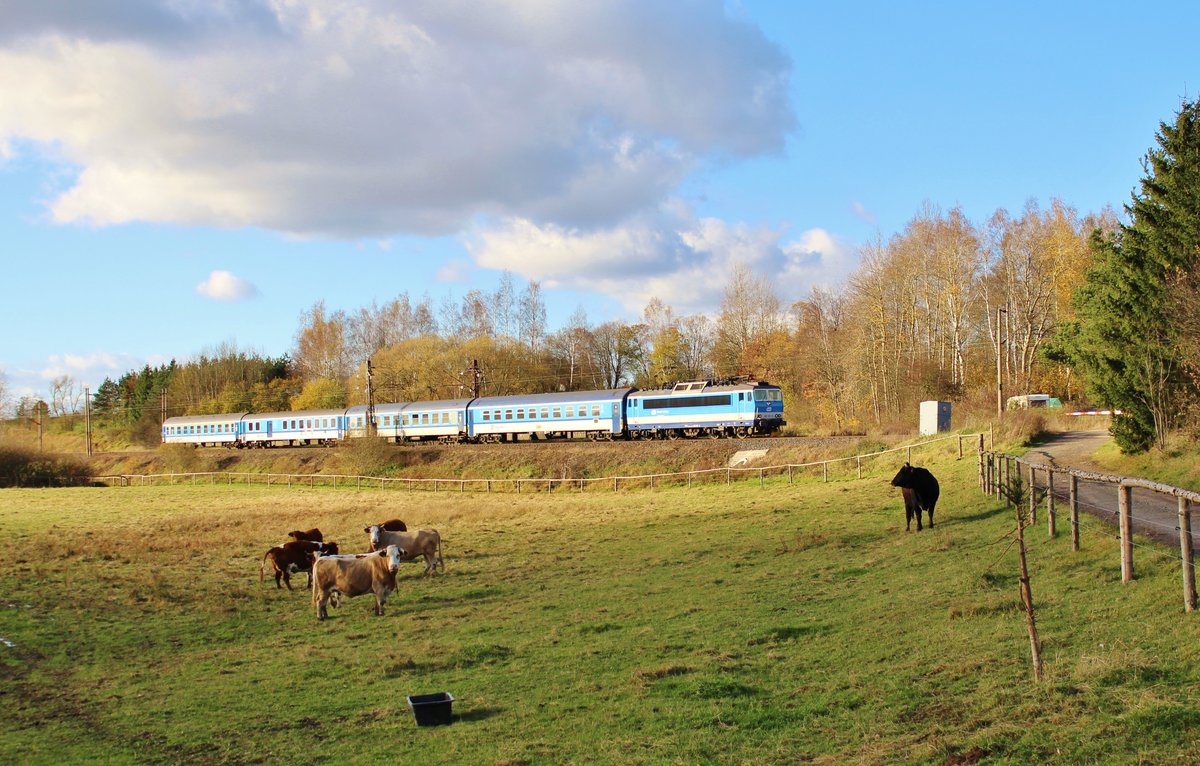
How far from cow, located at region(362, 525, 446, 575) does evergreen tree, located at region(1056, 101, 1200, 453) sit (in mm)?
19029

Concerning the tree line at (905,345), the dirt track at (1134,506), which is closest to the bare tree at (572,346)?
the tree line at (905,345)

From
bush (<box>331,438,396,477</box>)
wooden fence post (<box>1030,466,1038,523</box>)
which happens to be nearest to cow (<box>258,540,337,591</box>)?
wooden fence post (<box>1030,466,1038,523</box>)

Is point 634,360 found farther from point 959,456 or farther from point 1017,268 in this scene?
point 959,456

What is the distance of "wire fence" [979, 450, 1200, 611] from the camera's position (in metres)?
8.27

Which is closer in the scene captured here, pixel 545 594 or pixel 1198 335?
pixel 545 594

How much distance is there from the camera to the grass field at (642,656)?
6.90 metres

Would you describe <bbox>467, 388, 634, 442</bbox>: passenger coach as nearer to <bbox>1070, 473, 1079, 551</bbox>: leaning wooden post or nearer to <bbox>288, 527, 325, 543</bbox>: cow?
<bbox>288, 527, 325, 543</bbox>: cow

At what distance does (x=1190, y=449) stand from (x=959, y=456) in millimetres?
7209

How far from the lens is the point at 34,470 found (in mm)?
57125

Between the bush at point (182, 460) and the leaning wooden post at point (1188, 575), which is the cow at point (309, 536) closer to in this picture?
the leaning wooden post at point (1188, 575)

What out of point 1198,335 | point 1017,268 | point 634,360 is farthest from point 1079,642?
point 634,360

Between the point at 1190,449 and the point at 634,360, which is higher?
the point at 634,360

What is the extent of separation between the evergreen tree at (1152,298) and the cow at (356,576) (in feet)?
65.6

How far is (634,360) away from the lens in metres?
88.9
